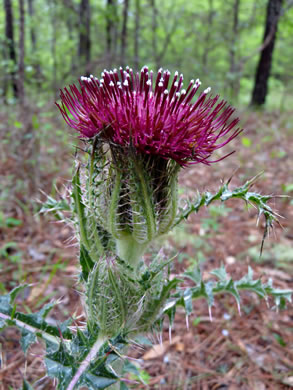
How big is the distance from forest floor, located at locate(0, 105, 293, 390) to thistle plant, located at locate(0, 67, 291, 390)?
0.21 m

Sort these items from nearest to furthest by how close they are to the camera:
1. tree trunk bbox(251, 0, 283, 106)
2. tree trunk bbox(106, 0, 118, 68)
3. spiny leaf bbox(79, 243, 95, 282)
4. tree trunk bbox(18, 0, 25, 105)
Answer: spiny leaf bbox(79, 243, 95, 282) → tree trunk bbox(18, 0, 25, 105) → tree trunk bbox(106, 0, 118, 68) → tree trunk bbox(251, 0, 283, 106)

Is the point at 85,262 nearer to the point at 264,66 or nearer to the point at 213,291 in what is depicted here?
the point at 213,291

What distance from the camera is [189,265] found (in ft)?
12.8

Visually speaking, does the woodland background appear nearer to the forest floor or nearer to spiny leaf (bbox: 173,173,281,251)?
the forest floor

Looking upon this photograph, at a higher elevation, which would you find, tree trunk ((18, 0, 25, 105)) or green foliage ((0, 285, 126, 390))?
tree trunk ((18, 0, 25, 105))

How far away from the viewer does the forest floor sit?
264cm

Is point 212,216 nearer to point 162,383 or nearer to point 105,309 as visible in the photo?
point 162,383

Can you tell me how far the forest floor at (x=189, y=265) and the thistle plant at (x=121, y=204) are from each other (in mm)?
206

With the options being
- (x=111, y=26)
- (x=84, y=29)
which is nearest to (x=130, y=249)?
(x=84, y=29)

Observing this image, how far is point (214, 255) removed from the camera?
13.7ft

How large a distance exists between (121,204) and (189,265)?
238 cm

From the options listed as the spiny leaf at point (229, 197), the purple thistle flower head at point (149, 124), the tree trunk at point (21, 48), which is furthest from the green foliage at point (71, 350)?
the tree trunk at point (21, 48)

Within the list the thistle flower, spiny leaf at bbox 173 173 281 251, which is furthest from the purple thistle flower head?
spiny leaf at bbox 173 173 281 251

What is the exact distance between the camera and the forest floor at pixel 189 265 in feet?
8.68
